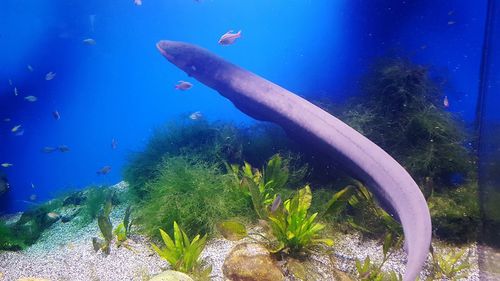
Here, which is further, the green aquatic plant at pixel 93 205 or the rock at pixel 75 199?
the rock at pixel 75 199

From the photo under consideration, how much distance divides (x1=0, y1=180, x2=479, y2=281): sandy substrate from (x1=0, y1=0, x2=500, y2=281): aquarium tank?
0.03 m

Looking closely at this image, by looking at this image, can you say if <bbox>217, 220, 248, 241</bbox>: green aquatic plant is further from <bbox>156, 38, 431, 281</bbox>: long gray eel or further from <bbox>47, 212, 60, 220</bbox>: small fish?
<bbox>47, 212, 60, 220</bbox>: small fish

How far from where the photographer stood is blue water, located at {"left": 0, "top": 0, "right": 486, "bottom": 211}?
5.95 metres

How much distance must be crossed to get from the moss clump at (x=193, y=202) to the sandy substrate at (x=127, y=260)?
28 cm

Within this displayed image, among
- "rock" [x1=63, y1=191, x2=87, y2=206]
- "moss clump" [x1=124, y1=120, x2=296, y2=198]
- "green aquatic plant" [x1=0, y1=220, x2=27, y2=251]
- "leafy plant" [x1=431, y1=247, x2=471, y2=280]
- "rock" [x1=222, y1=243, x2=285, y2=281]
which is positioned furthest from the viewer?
"rock" [x1=63, y1=191, x2=87, y2=206]

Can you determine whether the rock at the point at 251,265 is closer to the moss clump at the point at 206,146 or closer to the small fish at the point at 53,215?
the moss clump at the point at 206,146

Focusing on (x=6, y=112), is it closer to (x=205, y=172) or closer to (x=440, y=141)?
(x=205, y=172)

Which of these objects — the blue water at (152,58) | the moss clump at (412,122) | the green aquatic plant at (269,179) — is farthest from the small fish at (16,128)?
the moss clump at (412,122)

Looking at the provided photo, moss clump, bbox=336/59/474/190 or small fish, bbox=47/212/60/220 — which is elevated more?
moss clump, bbox=336/59/474/190

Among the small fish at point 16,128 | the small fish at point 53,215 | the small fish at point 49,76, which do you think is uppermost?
the small fish at point 49,76

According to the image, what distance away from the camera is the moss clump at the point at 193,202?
13.6 ft

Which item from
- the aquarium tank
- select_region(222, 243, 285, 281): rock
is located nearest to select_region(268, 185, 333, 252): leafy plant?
the aquarium tank

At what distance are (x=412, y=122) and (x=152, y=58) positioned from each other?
558 cm

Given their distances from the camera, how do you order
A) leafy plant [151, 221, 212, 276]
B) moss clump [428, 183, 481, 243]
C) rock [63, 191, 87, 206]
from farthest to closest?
rock [63, 191, 87, 206]
moss clump [428, 183, 481, 243]
leafy plant [151, 221, 212, 276]
